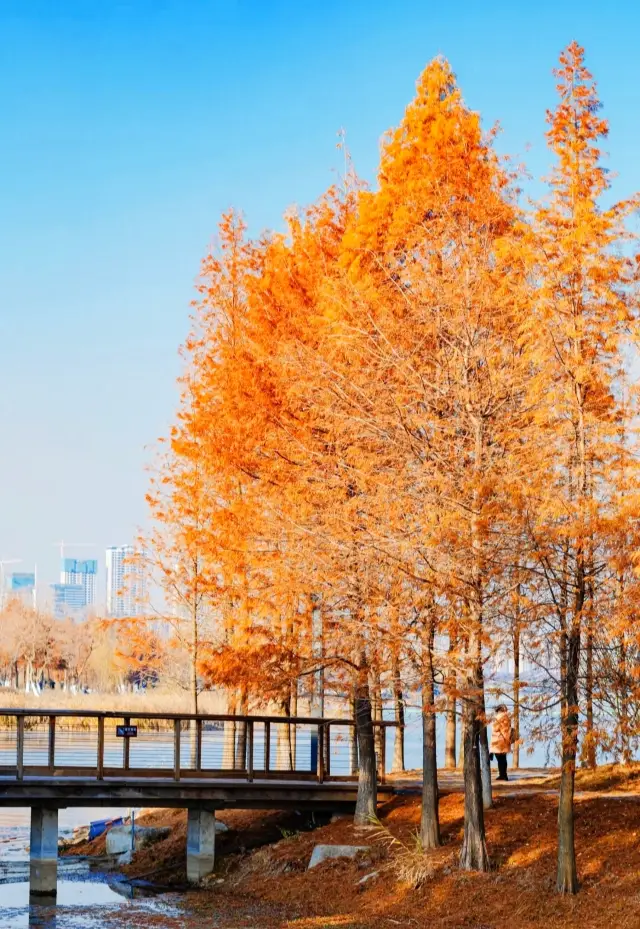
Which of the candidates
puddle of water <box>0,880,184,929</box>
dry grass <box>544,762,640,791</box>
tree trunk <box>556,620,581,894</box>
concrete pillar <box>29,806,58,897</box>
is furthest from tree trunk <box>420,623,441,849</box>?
concrete pillar <box>29,806,58,897</box>

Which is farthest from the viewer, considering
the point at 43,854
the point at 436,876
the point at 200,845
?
the point at 200,845

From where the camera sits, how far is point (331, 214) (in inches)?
813

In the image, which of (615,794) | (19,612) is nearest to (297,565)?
(615,794)

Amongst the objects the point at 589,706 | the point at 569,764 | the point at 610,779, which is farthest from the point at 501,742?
the point at 589,706

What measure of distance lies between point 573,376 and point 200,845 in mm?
10896

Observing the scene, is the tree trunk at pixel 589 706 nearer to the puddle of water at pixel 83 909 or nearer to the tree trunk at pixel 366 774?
the puddle of water at pixel 83 909

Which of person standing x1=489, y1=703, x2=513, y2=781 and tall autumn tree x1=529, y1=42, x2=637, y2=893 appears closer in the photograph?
tall autumn tree x1=529, y1=42, x2=637, y2=893

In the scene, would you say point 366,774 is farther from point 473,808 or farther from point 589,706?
point 589,706

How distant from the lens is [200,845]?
19.8m

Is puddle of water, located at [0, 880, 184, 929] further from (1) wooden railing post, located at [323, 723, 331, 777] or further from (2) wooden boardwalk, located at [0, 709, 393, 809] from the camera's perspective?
(1) wooden railing post, located at [323, 723, 331, 777]

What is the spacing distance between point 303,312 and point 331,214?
6.92 feet

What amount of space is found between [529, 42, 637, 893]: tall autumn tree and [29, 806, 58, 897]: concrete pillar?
9.13 metres

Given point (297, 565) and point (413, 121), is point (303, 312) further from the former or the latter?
point (297, 565)

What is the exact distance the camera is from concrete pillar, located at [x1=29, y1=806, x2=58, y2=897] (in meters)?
18.9
